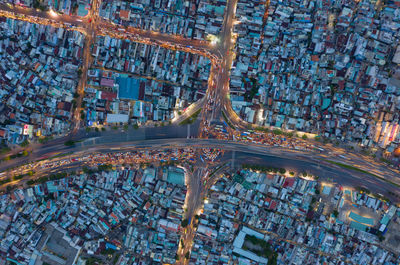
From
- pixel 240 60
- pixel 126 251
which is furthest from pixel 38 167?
pixel 240 60

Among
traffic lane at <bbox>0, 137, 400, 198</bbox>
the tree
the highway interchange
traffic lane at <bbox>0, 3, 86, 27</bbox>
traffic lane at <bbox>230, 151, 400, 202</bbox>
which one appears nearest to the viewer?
the tree

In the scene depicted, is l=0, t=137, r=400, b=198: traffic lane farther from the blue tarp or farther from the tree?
the tree

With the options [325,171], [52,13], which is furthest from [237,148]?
[52,13]

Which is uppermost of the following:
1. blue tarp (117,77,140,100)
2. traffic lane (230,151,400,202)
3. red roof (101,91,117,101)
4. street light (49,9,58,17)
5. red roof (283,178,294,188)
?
street light (49,9,58,17)

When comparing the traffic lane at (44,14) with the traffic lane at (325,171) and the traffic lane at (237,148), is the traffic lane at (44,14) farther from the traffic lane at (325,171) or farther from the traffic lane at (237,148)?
the traffic lane at (325,171)

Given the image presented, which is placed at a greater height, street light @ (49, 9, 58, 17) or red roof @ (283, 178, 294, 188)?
street light @ (49, 9, 58, 17)

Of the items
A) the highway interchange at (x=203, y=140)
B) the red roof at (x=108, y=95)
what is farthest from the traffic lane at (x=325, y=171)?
the red roof at (x=108, y=95)

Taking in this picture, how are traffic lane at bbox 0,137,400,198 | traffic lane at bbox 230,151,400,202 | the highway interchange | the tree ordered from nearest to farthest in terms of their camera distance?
the tree, the highway interchange, traffic lane at bbox 0,137,400,198, traffic lane at bbox 230,151,400,202

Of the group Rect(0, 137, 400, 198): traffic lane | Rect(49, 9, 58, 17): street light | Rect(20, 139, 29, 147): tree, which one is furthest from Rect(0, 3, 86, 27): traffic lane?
Rect(20, 139, 29, 147): tree
